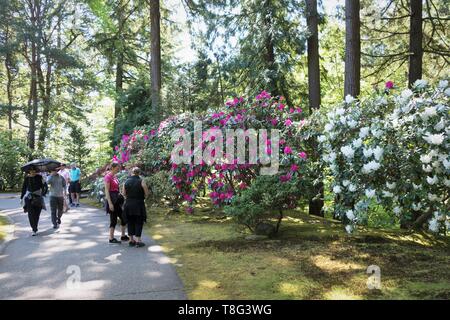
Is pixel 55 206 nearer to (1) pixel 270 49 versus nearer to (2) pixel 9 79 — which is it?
(1) pixel 270 49

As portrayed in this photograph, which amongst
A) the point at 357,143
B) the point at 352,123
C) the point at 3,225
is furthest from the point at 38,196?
the point at 357,143

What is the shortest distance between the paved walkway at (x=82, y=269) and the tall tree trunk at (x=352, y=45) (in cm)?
607

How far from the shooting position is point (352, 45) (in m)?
10.8

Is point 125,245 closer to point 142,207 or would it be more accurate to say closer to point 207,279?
point 142,207

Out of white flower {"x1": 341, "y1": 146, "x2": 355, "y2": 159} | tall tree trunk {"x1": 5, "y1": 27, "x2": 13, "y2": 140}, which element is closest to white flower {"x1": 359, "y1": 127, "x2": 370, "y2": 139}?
white flower {"x1": 341, "y1": 146, "x2": 355, "y2": 159}

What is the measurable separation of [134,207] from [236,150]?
2.85 meters

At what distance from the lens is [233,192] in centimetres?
1084

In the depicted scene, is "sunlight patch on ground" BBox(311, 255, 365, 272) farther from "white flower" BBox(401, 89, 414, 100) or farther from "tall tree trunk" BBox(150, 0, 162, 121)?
"tall tree trunk" BBox(150, 0, 162, 121)

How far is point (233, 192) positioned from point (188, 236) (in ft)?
5.26

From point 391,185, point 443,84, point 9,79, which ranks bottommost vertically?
point 391,185

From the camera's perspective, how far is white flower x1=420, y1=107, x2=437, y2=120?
5.37 m

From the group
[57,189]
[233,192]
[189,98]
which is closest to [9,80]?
[189,98]

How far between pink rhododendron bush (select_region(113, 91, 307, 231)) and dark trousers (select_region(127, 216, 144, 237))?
1.96m

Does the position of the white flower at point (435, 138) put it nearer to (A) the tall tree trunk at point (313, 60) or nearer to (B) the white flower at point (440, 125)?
(B) the white flower at point (440, 125)
